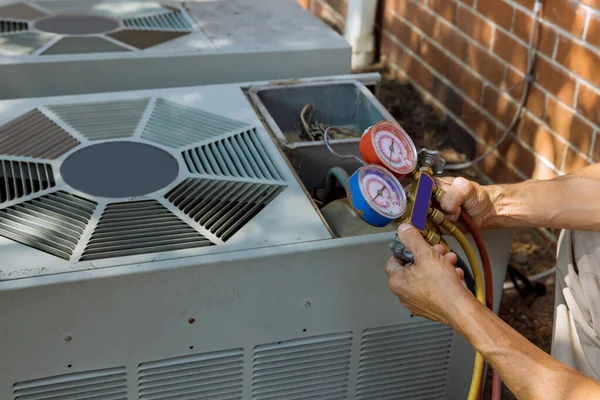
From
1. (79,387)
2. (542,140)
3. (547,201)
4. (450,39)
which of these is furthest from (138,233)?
(450,39)

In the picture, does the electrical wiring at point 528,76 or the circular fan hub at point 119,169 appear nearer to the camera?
the circular fan hub at point 119,169

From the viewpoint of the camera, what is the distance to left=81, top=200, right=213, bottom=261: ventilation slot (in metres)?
1.33

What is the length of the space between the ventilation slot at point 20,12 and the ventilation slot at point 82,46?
10.9 inches

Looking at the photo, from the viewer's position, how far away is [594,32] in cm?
222

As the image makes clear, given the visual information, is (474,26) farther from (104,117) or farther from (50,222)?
(50,222)

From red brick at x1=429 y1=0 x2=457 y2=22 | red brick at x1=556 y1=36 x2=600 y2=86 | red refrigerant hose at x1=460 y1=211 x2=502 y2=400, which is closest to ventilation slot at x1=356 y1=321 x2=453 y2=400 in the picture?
red refrigerant hose at x1=460 y1=211 x2=502 y2=400

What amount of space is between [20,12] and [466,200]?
1692mm

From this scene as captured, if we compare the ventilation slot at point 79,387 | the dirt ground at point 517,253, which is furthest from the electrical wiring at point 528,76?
the ventilation slot at point 79,387

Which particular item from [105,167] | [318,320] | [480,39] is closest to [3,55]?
[105,167]

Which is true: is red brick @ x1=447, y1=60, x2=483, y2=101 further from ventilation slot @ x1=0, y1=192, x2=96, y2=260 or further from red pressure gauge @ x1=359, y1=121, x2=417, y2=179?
ventilation slot @ x1=0, y1=192, x2=96, y2=260

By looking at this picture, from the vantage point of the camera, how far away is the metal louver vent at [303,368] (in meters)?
1.46

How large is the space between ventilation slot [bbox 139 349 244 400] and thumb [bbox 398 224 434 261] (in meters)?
0.42

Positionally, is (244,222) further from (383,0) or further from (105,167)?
(383,0)

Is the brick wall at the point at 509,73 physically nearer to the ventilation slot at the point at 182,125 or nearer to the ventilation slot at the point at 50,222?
the ventilation slot at the point at 182,125
